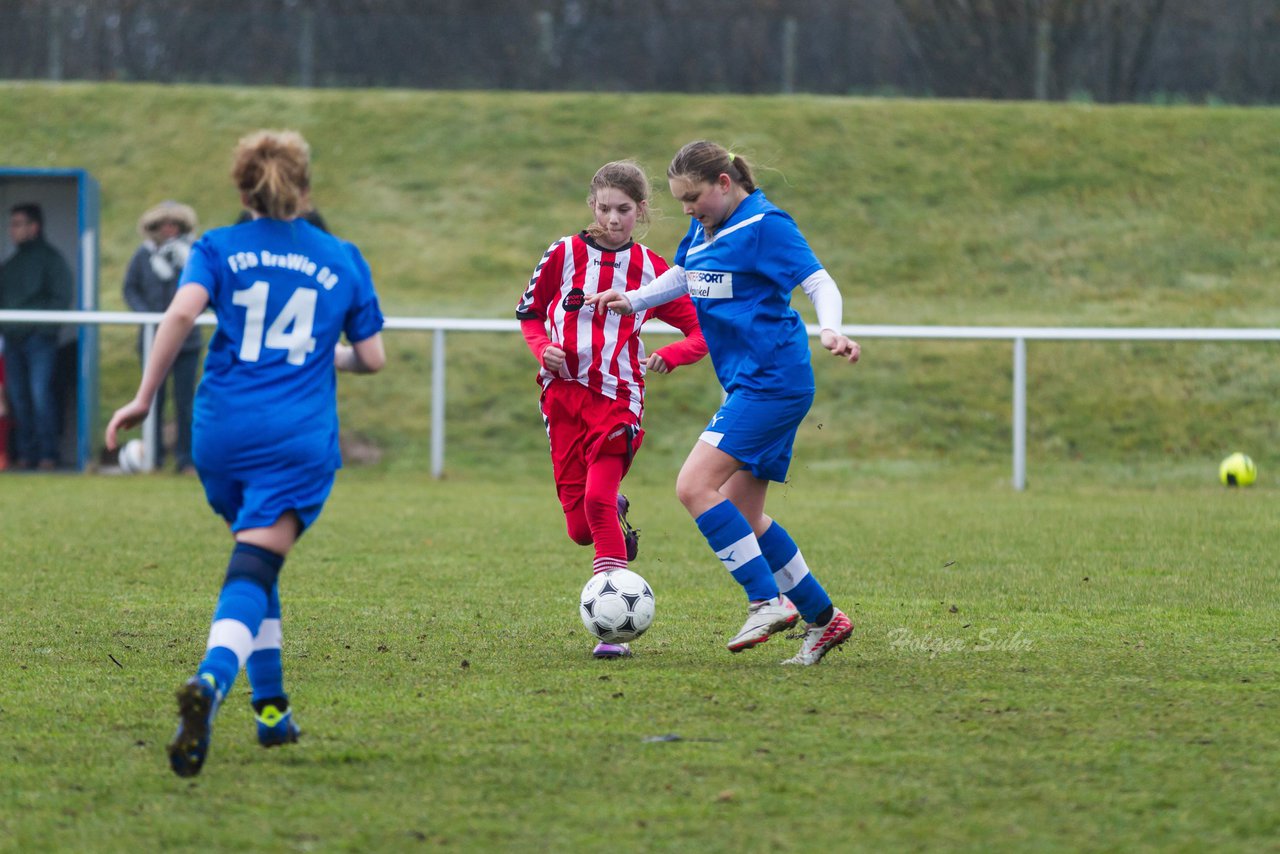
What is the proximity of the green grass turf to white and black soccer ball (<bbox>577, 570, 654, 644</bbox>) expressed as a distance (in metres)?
0.12

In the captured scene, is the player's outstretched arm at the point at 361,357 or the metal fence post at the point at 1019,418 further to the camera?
the metal fence post at the point at 1019,418

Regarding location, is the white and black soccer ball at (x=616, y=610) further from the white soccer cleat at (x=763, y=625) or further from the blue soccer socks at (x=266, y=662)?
the blue soccer socks at (x=266, y=662)

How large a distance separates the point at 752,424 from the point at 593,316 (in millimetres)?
941

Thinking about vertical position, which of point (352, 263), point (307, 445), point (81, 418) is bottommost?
point (81, 418)

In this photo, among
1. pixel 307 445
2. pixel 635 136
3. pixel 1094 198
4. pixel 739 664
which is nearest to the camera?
pixel 307 445

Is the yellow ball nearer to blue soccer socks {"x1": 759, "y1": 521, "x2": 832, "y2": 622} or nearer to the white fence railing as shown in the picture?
the white fence railing

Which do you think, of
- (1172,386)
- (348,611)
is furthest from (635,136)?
(348,611)

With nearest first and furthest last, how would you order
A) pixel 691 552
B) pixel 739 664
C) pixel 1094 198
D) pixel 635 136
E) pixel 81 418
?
pixel 739 664 < pixel 691 552 < pixel 81 418 < pixel 1094 198 < pixel 635 136

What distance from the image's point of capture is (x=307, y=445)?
395 cm

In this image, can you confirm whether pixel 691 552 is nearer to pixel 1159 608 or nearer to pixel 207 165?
pixel 1159 608

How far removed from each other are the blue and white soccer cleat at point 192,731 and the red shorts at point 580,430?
2450mm

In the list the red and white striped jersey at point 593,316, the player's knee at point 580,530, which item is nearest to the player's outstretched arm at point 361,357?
the red and white striped jersey at point 593,316

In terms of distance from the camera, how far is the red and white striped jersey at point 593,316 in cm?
590

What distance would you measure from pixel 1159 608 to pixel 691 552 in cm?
288
